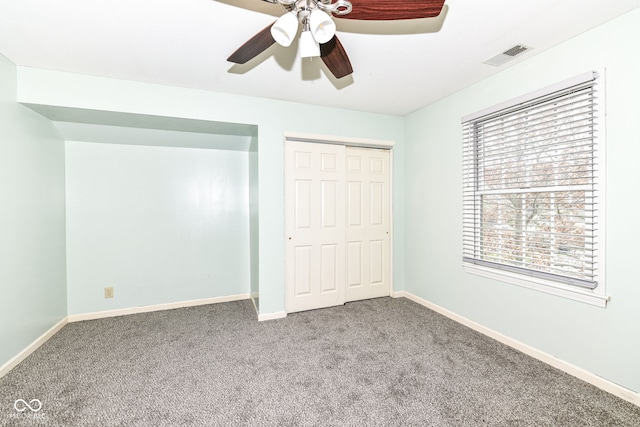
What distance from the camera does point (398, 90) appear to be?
9.52 feet

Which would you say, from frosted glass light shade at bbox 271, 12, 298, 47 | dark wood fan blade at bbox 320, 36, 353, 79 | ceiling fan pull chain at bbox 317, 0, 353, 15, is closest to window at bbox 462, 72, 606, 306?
dark wood fan blade at bbox 320, 36, 353, 79

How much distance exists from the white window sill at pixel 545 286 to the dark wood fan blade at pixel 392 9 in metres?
2.10

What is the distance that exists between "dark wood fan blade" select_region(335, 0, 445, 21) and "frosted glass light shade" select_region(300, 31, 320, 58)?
26 cm

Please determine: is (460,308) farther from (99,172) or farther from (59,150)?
(59,150)

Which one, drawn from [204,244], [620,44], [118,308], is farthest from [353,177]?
[118,308]

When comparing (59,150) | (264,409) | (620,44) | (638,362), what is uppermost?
(620,44)

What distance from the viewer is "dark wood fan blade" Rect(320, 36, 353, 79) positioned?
5.31 feet

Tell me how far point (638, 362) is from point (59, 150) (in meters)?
5.18

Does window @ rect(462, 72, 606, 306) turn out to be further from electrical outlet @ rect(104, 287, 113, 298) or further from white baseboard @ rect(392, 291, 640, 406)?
electrical outlet @ rect(104, 287, 113, 298)

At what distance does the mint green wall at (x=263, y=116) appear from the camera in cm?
244

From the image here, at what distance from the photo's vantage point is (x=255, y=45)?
1.61m

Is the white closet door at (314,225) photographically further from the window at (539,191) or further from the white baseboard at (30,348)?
the white baseboard at (30,348)
